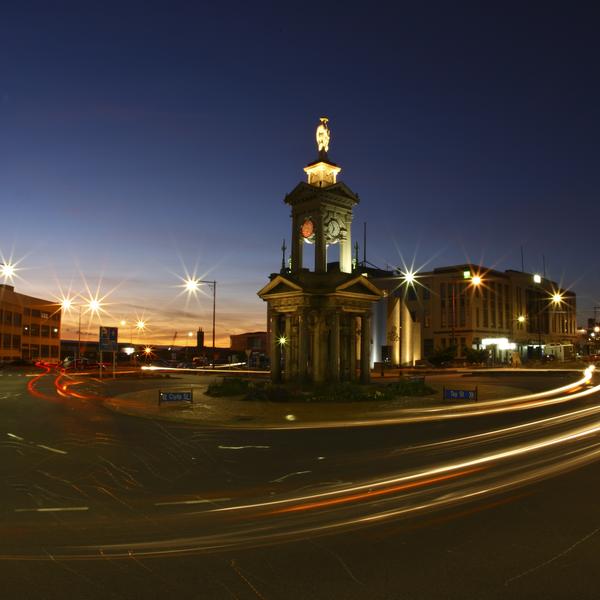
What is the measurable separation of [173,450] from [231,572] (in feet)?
29.7

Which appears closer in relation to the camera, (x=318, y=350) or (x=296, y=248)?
(x=318, y=350)

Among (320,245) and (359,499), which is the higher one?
(320,245)

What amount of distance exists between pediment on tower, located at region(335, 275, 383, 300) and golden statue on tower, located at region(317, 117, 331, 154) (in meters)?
8.06

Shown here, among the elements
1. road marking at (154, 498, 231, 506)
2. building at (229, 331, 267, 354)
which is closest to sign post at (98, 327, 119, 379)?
road marking at (154, 498, 231, 506)

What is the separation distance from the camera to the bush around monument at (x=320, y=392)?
28.4 metres

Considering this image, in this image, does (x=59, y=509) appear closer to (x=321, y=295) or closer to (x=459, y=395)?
(x=459, y=395)

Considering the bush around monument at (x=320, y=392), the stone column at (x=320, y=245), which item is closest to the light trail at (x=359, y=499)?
the bush around monument at (x=320, y=392)

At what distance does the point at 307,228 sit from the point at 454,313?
60.6 metres

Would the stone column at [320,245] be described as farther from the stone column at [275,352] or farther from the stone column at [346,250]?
the stone column at [275,352]

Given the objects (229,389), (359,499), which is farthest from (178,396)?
(359,499)

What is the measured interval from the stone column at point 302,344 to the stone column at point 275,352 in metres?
2.13

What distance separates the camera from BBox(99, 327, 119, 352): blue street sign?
117ft

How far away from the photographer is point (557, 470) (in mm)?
12836

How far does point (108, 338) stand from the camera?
36.0 m
